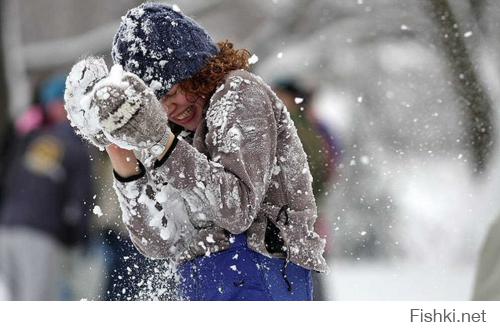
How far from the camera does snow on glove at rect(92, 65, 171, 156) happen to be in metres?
2.90

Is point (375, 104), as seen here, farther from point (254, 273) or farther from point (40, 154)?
point (254, 273)

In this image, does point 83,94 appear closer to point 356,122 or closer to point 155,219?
point 155,219

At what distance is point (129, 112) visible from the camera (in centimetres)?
290

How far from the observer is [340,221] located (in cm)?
806

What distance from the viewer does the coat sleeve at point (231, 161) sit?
2979 mm

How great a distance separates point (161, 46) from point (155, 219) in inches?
18.4

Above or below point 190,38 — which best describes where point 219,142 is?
below

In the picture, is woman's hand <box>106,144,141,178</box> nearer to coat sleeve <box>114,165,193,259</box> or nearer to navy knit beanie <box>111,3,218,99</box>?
coat sleeve <box>114,165,193,259</box>

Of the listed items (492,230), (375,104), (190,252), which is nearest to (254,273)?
(190,252)

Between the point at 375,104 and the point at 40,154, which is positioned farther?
the point at 375,104

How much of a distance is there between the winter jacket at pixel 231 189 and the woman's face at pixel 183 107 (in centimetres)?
6

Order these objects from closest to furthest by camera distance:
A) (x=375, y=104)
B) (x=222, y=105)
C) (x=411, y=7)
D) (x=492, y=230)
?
1. (x=222, y=105)
2. (x=492, y=230)
3. (x=411, y=7)
4. (x=375, y=104)
